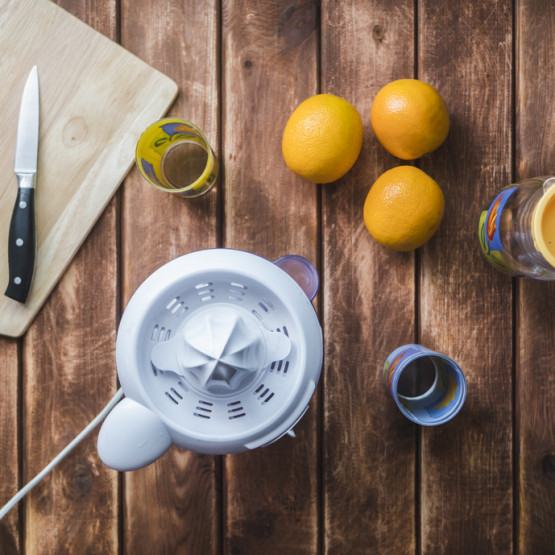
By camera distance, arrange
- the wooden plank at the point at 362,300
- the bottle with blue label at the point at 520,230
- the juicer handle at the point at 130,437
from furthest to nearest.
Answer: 1. the wooden plank at the point at 362,300
2. the bottle with blue label at the point at 520,230
3. the juicer handle at the point at 130,437

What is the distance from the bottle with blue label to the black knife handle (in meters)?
0.60

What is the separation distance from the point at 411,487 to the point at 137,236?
517 millimetres

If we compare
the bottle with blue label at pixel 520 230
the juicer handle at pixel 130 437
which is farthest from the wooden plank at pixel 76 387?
the bottle with blue label at pixel 520 230

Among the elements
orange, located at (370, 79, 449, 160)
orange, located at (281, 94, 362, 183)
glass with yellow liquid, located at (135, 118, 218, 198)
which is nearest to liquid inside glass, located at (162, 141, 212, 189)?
glass with yellow liquid, located at (135, 118, 218, 198)

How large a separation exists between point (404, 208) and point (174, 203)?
1.01ft

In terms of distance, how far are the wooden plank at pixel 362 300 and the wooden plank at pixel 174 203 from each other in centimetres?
16

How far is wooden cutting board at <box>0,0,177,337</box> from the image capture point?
631mm

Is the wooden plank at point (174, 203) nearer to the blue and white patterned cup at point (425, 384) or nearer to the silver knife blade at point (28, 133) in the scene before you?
the silver knife blade at point (28, 133)

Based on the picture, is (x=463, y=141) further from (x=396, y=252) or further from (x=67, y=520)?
(x=67, y=520)

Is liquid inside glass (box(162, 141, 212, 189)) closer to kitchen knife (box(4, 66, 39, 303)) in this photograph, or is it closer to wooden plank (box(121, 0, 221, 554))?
wooden plank (box(121, 0, 221, 554))

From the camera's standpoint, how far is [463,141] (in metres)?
0.64

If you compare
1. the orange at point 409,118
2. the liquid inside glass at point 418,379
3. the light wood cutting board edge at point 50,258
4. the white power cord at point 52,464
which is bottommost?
the white power cord at point 52,464

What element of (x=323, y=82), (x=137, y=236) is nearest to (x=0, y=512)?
(x=137, y=236)

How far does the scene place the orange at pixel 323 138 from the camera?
549mm
